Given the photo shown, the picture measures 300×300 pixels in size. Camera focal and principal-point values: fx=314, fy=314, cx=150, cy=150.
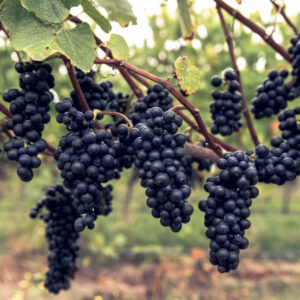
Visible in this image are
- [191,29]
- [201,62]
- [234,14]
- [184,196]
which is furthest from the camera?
[201,62]

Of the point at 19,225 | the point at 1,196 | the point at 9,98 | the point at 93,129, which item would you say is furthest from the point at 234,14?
the point at 1,196

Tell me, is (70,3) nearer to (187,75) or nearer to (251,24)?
(187,75)

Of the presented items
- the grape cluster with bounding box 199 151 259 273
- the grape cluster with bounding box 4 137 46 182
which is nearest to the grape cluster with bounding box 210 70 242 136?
the grape cluster with bounding box 199 151 259 273

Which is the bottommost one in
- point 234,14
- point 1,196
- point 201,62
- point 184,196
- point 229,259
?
point 229,259

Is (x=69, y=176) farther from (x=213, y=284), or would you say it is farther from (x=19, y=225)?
(x=19, y=225)

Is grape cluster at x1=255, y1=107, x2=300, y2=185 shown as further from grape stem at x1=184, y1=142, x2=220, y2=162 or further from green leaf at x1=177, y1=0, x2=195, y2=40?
green leaf at x1=177, y1=0, x2=195, y2=40
